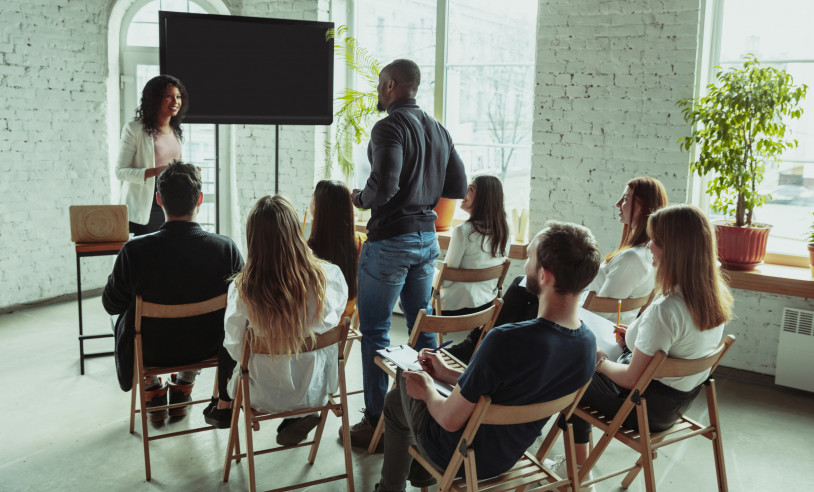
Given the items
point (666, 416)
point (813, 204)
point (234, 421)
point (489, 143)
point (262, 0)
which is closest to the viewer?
point (666, 416)

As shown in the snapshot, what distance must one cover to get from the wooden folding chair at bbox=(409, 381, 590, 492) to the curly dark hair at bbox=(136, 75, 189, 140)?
2.93m

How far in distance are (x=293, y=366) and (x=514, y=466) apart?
0.89 metres

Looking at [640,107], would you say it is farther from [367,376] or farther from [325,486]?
[325,486]

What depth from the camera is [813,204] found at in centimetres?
420

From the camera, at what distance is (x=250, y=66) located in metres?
4.53

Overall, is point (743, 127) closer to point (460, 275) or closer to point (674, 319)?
point (460, 275)

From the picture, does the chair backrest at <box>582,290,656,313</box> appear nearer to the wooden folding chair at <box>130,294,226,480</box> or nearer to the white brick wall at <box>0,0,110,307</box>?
the wooden folding chair at <box>130,294,226,480</box>

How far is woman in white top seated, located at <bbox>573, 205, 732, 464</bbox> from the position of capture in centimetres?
238

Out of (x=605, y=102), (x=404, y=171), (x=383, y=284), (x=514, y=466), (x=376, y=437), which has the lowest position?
(x=376, y=437)

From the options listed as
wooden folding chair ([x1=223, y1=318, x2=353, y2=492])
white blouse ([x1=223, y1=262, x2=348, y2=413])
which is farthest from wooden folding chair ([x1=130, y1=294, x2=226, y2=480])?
wooden folding chair ([x1=223, y1=318, x2=353, y2=492])

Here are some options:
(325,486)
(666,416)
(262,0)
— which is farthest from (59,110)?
(666,416)

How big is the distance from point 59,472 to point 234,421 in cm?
81

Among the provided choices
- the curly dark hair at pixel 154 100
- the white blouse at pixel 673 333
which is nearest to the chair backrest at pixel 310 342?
the white blouse at pixel 673 333

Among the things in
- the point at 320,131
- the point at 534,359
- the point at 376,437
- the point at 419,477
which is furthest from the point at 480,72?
the point at 534,359
